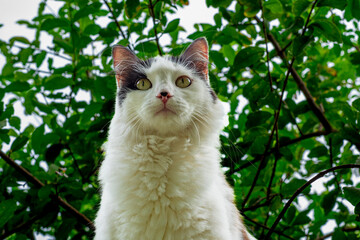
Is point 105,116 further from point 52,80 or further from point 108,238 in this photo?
point 108,238

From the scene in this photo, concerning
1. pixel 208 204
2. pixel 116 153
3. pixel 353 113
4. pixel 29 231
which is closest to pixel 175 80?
pixel 116 153

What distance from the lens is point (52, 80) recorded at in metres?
2.24

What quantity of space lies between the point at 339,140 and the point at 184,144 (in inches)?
41.6

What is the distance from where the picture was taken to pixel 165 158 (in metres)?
1.79

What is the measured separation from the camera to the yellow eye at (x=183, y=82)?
194 centimetres

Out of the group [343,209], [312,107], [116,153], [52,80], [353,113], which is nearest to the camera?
[116,153]

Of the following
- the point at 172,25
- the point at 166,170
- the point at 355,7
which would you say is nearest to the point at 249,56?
the point at 172,25

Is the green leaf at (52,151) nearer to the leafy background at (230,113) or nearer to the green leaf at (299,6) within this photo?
the leafy background at (230,113)

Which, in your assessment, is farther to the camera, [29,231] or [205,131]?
[29,231]

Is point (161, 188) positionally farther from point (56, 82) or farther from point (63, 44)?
point (63, 44)

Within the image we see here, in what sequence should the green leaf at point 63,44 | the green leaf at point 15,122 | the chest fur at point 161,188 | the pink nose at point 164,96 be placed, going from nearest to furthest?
the chest fur at point 161,188 → the pink nose at point 164,96 → the green leaf at point 15,122 → the green leaf at point 63,44

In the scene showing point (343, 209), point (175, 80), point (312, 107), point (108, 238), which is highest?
point (312, 107)

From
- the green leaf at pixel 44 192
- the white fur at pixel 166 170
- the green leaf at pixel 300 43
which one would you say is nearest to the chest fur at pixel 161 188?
the white fur at pixel 166 170

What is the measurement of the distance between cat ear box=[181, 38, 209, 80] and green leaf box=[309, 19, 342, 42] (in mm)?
656
